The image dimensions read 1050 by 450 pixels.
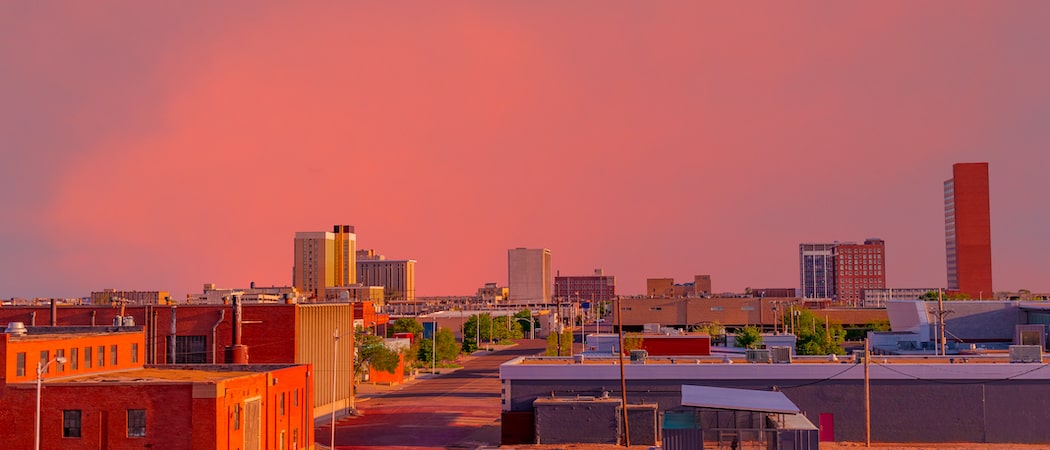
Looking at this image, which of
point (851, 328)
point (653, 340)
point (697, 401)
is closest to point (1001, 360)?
point (697, 401)

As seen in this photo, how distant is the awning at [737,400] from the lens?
2046 inches

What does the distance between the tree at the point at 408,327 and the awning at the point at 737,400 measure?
111244 mm

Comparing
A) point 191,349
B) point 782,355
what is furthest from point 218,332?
point 782,355

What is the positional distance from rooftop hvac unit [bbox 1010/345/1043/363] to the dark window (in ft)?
194

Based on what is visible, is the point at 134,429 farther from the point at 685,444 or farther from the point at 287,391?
the point at 685,444

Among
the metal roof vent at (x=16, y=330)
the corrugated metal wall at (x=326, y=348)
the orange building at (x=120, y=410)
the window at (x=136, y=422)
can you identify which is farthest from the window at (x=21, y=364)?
the corrugated metal wall at (x=326, y=348)

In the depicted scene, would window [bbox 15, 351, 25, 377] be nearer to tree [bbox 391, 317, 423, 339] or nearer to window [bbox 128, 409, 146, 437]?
window [bbox 128, 409, 146, 437]

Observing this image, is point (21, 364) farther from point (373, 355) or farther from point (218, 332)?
point (373, 355)

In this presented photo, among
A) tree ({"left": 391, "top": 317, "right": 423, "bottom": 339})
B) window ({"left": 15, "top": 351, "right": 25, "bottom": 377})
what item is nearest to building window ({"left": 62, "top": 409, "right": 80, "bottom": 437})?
window ({"left": 15, "top": 351, "right": 25, "bottom": 377})

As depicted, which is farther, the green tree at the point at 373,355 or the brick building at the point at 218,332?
the green tree at the point at 373,355

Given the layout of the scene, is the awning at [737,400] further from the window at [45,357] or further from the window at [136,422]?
the window at [45,357]

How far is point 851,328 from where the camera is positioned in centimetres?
19350

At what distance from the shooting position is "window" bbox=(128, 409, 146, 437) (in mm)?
52969

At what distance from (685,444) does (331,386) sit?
45.4m
